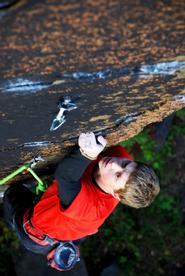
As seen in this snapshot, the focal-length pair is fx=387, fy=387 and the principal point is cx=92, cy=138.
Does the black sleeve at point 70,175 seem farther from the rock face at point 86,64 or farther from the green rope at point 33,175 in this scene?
the green rope at point 33,175

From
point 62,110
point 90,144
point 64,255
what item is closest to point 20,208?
point 64,255

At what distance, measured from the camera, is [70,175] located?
7.44 feet

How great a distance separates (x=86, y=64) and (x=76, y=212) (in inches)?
45.7

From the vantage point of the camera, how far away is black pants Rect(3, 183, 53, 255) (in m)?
2.84

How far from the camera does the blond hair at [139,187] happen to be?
2311 mm

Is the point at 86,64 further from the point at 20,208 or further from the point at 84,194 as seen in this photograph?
the point at 20,208

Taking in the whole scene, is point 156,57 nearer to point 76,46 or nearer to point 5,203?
point 76,46

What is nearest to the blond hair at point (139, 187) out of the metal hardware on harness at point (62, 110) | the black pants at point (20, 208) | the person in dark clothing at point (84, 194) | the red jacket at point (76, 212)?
the person in dark clothing at point (84, 194)

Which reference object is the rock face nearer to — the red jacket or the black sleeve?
the black sleeve

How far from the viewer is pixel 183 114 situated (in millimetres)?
4441

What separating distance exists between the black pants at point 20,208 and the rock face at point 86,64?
0.86m

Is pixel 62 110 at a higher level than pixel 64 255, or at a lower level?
higher

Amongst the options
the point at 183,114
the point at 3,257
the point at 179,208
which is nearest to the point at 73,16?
the point at 183,114

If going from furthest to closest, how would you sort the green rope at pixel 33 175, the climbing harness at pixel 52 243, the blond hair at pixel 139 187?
1. the climbing harness at pixel 52 243
2. the green rope at pixel 33 175
3. the blond hair at pixel 139 187
